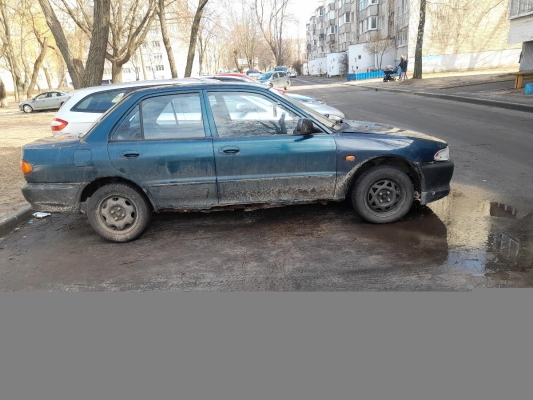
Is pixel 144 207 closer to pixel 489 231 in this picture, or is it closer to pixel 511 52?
pixel 489 231

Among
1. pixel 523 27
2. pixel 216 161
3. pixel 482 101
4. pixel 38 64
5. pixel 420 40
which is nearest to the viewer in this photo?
pixel 216 161

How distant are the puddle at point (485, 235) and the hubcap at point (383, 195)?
26.9 inches

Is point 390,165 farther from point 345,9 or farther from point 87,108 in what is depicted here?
point 345,9

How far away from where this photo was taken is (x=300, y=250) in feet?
14.5

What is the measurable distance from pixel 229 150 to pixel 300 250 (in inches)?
54.0

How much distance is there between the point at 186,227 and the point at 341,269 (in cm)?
224

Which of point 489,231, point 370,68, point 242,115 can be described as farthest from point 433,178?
point 370,68

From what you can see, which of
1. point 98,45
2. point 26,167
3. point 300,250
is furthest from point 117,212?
point 98,45

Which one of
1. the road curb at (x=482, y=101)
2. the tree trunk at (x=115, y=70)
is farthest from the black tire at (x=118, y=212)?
the tree trunk at (x=115, y=70)

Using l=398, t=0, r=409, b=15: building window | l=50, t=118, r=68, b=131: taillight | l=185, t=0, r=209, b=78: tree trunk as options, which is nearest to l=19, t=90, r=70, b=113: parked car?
l=185, t=0, r=209, b=78: tree trunk

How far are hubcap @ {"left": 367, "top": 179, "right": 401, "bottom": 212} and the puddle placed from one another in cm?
68

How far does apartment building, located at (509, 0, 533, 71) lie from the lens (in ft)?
69.3

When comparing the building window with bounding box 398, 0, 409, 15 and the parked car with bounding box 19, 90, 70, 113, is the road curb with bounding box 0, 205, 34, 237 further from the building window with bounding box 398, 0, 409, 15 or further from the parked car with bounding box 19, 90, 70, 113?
the building window with bounding box 398, 0, 409, 15

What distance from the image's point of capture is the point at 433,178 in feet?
15.8
